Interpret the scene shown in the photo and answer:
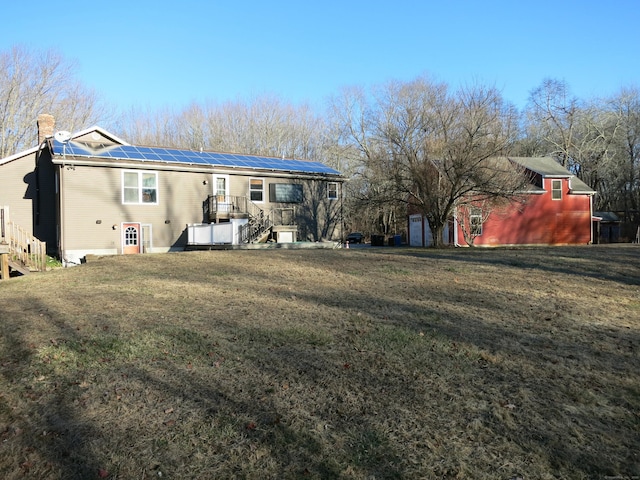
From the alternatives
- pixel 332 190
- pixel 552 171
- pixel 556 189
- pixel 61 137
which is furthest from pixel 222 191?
pixel 552 171

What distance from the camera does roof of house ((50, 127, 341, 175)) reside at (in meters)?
19.6

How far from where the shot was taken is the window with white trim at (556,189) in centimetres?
3052

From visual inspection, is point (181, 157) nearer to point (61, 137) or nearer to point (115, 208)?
point (115, 208)

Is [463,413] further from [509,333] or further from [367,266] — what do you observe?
[367,266]

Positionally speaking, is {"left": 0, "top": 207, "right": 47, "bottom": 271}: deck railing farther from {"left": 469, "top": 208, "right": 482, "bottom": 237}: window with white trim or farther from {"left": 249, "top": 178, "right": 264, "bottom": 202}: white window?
{"left": 469, "top": 208, "right": 482, "bottom": 237}: window with white trim

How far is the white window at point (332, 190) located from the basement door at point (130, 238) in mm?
10574

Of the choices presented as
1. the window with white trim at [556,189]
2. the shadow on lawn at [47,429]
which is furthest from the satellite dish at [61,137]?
the window with white trim at [556,189]

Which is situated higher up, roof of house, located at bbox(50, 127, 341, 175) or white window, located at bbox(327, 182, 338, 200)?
roof of house, located at bbox(50, 127, 341, 175)

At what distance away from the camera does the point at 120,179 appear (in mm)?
20031

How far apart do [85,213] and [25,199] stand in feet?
14.1

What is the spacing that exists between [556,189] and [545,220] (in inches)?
90.1

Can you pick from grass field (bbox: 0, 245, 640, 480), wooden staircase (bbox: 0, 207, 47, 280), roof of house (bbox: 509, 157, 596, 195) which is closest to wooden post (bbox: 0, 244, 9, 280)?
wooden staircase (bbox: 0, 207, 47, 280)

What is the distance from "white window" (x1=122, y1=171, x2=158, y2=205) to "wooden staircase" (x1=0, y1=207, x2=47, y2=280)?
6038 mm

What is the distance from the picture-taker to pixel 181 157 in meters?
22.1
